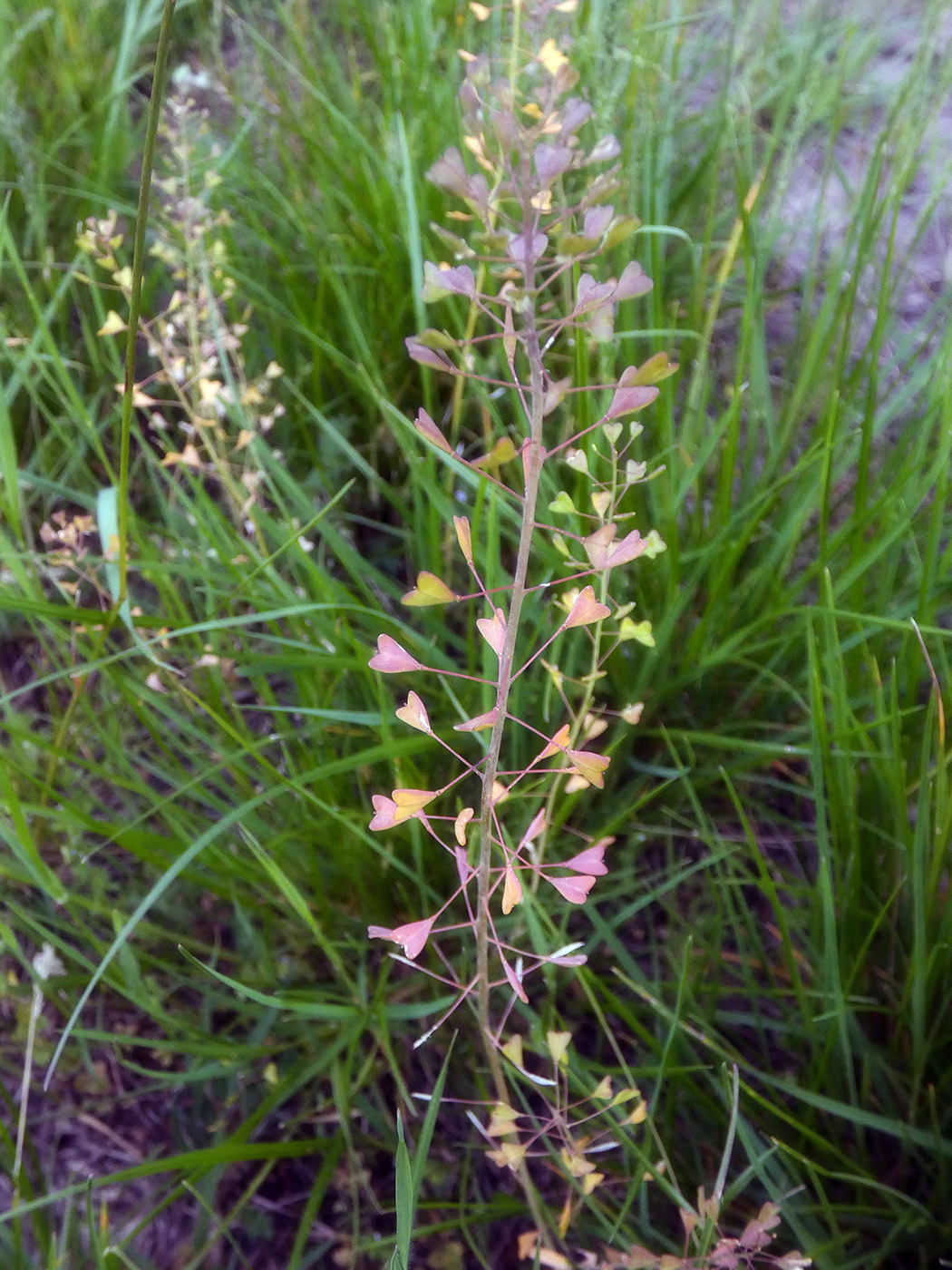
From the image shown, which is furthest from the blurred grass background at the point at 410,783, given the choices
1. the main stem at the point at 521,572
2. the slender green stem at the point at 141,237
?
the main stem at the point at 521,572

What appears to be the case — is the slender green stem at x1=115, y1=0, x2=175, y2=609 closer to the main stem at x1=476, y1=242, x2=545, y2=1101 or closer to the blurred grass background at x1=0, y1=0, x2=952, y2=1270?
the blurred grass background at x1=0, y1=0, x2=952, y2=1270

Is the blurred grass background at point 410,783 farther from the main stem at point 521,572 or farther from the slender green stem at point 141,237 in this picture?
the main stem at point 521,572

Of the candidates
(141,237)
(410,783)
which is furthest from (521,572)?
(410,783)

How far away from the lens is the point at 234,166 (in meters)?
1.67

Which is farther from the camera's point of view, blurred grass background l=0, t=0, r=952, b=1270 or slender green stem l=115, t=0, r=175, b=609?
blurred grass background l=0, t=0, r=952, b=1270

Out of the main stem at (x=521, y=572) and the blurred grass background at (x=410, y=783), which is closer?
the main stem at (x=521, y=572)

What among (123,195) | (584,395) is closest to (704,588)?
(584,395)

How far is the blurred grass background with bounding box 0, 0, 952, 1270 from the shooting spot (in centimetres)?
92

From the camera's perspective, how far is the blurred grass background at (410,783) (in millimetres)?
923

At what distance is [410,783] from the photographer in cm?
101

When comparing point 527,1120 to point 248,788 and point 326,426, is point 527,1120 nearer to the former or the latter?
point 248,788

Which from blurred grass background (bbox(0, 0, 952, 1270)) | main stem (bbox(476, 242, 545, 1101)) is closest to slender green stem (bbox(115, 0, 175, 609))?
blurred grass background (bbox(0, 0, 952, 1270))

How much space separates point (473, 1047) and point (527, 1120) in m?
0.10

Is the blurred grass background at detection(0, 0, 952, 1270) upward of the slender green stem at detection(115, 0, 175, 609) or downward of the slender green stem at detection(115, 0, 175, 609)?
downward
